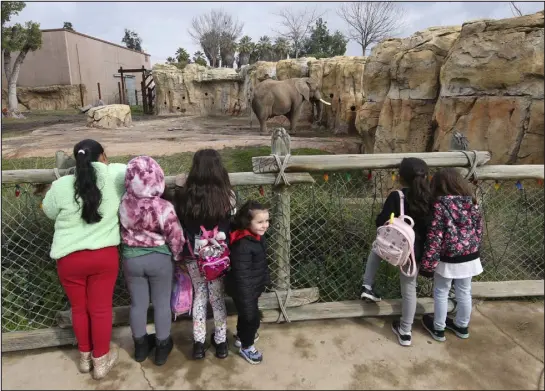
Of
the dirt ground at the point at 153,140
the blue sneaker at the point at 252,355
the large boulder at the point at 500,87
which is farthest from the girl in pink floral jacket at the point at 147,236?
the dirt ground at the point at 153,140

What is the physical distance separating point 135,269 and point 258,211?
711 mm

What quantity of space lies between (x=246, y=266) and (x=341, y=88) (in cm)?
1248

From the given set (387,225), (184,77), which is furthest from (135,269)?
(184,77)

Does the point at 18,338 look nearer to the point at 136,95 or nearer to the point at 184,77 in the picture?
the point at 184,77

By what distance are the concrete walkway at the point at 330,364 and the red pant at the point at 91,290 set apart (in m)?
0.22

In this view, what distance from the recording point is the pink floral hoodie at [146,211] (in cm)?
207

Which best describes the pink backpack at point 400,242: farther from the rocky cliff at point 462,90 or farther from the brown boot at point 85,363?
the rocky cliff at point 462,90

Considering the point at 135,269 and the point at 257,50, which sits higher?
the point at 257,50

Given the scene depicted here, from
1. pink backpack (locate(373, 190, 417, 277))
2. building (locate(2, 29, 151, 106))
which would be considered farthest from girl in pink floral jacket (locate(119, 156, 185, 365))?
building (locate(2, 29, 151, 106))

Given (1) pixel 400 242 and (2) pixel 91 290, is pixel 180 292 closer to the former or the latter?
(2) pixel 91 290

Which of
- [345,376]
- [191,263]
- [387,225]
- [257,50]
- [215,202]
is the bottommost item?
[345,376]

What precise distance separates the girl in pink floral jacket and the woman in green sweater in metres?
0.09

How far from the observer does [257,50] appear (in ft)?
112

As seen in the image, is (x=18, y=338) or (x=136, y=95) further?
(x=136, y=95)
